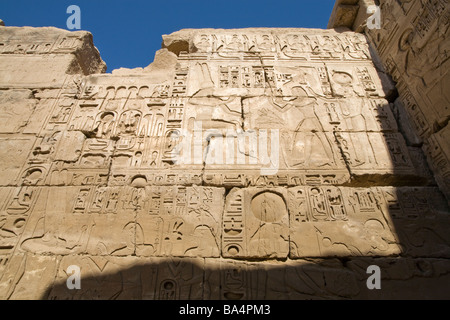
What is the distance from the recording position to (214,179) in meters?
3.33

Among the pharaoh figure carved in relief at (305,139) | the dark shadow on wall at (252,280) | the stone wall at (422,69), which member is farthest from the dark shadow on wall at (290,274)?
the pharaoh figure carved in relief at (305,139)

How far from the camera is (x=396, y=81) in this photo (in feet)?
13.8

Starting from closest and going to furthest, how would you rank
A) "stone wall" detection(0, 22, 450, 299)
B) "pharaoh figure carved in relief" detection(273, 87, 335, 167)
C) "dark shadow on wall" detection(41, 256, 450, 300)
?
1. "dark shadow on wall" detection(41, 256, 450, 300)
2. "stone wall" detection(0, 22, 450, 299)
3. "pharaoh figure carved in relief" detection(273, 87, 335, 167)

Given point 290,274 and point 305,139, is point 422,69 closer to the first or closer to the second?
point 305,139

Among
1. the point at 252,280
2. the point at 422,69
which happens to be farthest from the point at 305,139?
the point at 252,280

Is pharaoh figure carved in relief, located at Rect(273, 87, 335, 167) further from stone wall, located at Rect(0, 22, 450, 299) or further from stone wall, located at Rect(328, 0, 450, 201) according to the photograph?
stone wall, located at Rect(328, 0, 450, 201)

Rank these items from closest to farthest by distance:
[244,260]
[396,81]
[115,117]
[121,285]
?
[121,285] < [244,260] < [115,117] < [396,81]

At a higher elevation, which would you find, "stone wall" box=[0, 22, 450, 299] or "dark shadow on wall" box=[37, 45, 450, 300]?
"stone wall" box=[0, 22, 450, 299]

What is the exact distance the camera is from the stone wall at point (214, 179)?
8.87 ft

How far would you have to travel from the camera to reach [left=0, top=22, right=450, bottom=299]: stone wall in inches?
106

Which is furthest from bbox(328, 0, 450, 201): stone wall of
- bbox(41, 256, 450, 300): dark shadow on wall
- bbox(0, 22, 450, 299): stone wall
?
bbox(41, 256, 450, 300): dark shadow on wall
